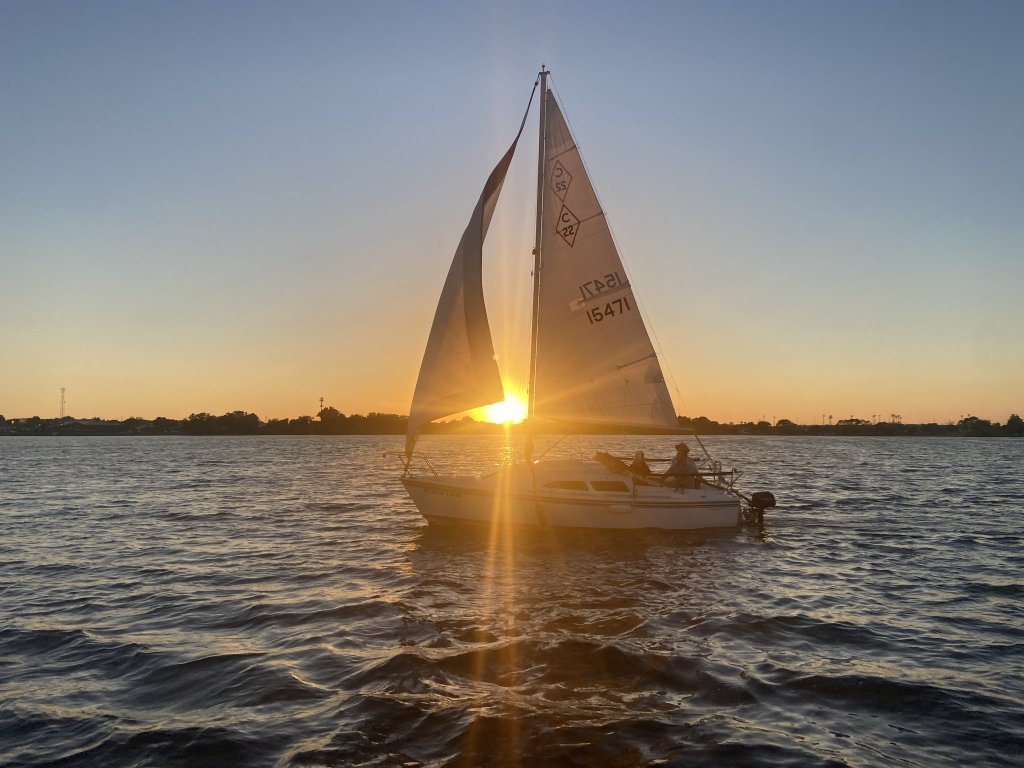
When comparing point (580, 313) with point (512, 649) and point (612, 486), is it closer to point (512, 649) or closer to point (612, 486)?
point (612, 486)

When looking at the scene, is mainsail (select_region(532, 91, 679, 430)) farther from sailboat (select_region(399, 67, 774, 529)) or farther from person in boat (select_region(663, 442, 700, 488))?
person in boat (select_region(663, 442, 700, 488))

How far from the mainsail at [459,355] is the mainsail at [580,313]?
2145 millimetres

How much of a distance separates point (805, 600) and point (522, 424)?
10.1 m

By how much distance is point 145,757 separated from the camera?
759 centimetres

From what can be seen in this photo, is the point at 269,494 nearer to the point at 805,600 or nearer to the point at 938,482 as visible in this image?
the point at 805,600

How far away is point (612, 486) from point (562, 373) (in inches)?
154

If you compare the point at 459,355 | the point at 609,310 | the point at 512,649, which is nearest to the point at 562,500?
the point at 459,355

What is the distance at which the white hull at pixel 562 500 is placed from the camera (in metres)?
21.4

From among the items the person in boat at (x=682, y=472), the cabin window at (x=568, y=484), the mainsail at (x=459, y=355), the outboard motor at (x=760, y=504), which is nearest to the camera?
the mainsail at (x=459, y=355)

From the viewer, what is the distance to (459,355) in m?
21.2

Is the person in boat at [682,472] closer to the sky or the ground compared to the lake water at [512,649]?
closer to the sky

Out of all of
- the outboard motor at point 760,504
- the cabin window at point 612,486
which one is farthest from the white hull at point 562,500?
the outboard motor at point 760,504

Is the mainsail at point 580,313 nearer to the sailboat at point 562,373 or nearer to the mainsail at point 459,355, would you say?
the sailboat at point 562,373

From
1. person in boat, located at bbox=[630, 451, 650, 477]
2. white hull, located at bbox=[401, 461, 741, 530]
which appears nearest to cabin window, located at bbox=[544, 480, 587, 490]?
white hull, located at bbox=[401, 461, 741, 530]
